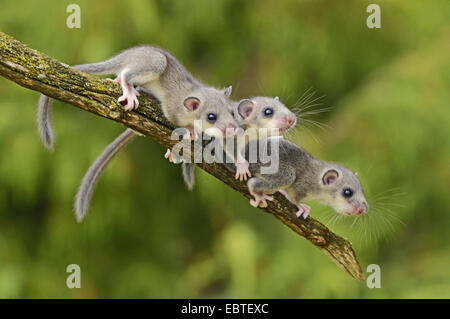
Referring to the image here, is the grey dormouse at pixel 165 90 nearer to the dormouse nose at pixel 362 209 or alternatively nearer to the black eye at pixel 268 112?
the black eye at pixel 268 112

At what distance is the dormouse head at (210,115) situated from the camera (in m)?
2.74

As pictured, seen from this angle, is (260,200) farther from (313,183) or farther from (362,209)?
(362,209)

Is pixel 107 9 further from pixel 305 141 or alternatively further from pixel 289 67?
pixel 305 141

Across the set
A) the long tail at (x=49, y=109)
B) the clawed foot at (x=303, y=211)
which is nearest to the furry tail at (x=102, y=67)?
the long tail at (x=49, y=109)

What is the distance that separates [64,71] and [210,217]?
3722 mm

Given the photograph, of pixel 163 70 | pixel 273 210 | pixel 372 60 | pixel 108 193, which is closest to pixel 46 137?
pixel 163 70

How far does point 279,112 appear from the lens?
301 centimetres

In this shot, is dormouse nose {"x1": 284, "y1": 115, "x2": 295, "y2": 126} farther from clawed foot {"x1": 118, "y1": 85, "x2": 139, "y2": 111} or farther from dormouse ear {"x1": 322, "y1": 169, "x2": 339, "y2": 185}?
clawed foot {"x1": 118, "y1": 85, "x2": 139, "y2": 111}

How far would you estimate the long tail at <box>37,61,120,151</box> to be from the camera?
8.46 feet

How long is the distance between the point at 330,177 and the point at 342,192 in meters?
0.11

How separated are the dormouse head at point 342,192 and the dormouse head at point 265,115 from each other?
17.7 inches

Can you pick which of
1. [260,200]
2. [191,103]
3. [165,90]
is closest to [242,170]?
[260,200]

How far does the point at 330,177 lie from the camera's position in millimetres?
3295

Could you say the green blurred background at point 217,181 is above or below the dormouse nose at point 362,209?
above
